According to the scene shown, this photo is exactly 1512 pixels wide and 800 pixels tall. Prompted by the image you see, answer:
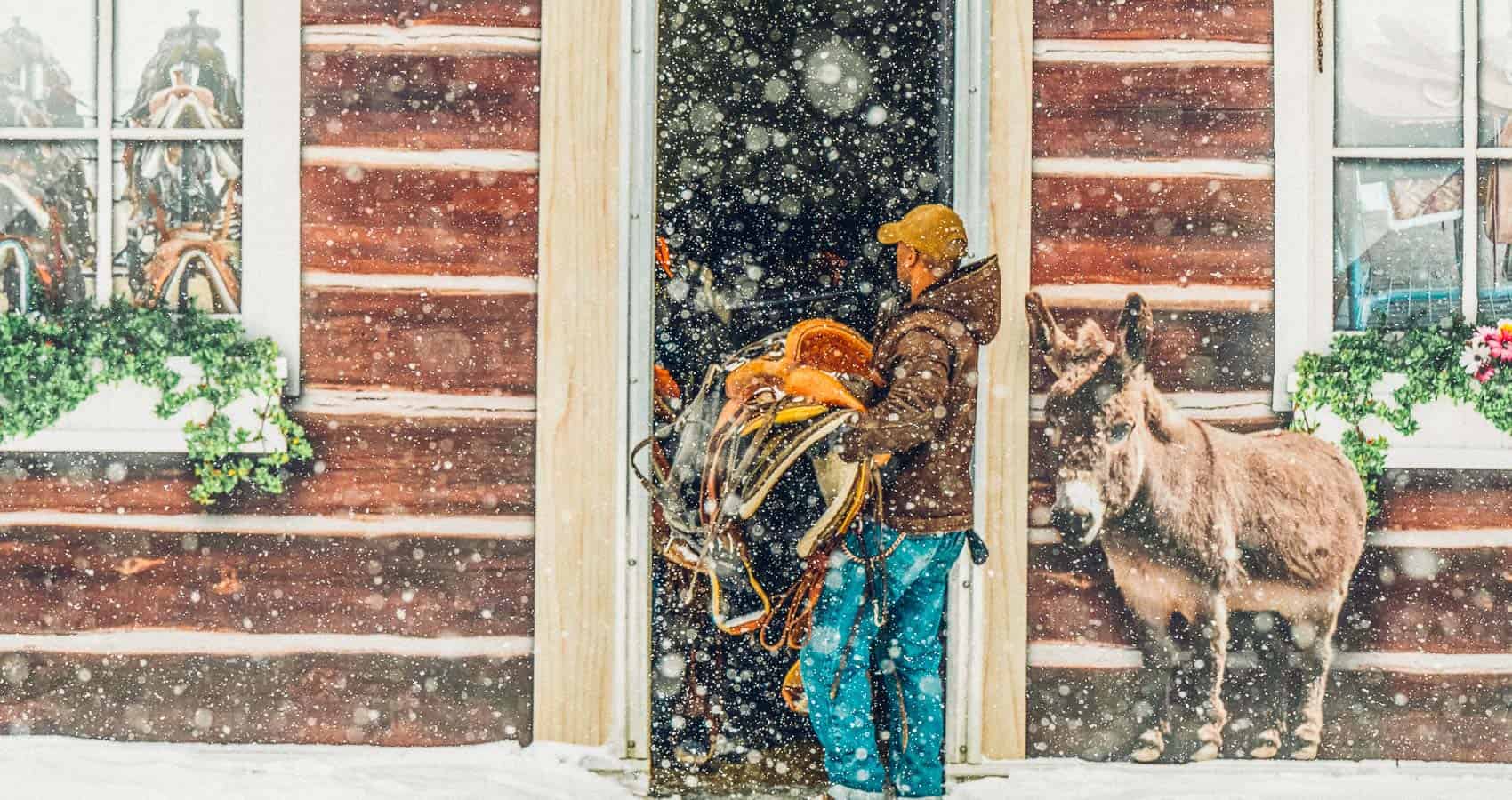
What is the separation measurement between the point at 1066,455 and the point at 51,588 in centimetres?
296

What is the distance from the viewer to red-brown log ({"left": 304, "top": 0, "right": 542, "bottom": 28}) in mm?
3355

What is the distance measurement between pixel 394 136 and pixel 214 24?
0.64m

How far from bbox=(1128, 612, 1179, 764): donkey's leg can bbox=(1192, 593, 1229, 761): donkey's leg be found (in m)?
0.07

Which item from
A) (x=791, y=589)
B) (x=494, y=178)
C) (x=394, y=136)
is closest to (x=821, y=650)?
(x=791, y=589)

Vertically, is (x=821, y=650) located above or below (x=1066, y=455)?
below

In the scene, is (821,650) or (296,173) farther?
(296,173)

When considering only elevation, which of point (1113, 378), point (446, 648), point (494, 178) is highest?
point (494, 178)

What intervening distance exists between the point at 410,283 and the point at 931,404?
1.60 meters

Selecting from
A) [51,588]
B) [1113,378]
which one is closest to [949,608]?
[1113,378]

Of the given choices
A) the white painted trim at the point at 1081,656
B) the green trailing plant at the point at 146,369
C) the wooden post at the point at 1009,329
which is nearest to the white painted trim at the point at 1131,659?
the white painted trim at the point at 1081,656

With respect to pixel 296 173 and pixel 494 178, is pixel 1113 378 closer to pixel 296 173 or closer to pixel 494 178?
pixel 494 178

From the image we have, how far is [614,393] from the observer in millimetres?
3330

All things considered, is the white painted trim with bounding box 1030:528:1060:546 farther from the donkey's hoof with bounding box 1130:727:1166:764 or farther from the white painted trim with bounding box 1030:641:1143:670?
the donkey's hoof with bounding box 1130:727:1166:764

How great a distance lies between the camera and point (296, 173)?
3.36 metres
